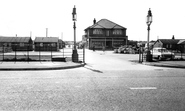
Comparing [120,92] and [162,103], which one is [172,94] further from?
[120,92]

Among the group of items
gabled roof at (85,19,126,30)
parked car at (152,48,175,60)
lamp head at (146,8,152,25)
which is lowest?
parked car at (152,48,175,60)

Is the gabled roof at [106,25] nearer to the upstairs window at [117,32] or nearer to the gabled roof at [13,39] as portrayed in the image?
the upstairs window at [117,32]

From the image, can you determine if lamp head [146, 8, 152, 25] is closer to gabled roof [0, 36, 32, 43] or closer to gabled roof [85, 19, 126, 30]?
gabled roof [0, 36, 32, 43]

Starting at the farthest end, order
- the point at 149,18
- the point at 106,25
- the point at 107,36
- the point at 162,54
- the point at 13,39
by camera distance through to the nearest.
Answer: the point at 106,25 < the point at 107,36 < the point at 13,39 < the point at 162,54 < the point at 149,18

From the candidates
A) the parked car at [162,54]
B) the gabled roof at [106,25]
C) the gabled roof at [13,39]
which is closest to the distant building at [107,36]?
the gabled roof at [106,25]

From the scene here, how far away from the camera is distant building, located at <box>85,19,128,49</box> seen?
70.2m

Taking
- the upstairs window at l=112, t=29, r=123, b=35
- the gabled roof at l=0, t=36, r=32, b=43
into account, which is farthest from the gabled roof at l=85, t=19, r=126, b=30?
the gabled roof at l=0, t=36, r=32, b=43

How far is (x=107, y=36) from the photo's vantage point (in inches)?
2822

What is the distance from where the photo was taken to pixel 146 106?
5223 millimetres

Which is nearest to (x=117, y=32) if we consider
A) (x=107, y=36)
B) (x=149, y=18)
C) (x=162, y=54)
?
(x=107, y=36)

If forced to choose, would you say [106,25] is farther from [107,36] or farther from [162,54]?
[162,54]

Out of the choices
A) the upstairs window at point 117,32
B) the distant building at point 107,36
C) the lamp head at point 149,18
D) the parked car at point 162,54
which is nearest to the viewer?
the lamp head at point 149,18

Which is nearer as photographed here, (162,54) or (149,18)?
(149,18)

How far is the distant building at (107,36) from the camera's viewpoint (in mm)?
70250
